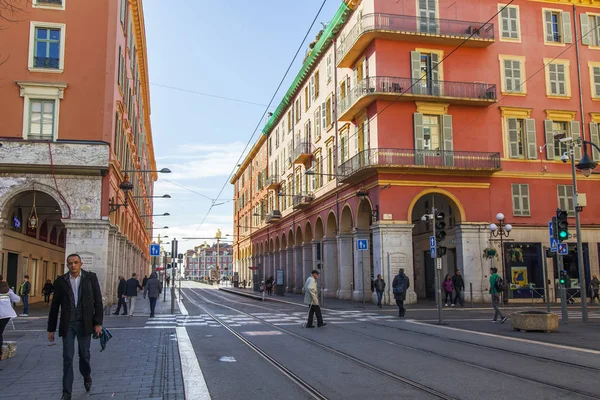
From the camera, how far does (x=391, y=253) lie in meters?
29.7

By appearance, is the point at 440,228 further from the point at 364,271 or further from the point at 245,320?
the point at 364,271

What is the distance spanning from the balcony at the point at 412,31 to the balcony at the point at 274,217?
24125mm

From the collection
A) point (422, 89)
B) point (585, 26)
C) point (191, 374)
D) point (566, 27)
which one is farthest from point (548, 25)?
point (191, 374)

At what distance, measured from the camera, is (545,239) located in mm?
32812

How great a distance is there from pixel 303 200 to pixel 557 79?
19.2 meters

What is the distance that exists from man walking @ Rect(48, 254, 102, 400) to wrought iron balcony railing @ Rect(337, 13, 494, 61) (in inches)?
1001

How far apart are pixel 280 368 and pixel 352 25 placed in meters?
27.9

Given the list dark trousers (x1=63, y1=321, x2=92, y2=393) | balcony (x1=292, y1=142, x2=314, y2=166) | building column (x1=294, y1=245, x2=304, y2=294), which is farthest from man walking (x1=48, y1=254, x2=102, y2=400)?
building column (x1=294, y1=245, x2=304, y2=294)

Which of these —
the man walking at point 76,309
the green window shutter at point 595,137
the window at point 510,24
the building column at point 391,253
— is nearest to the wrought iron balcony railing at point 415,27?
the window at point 510,24

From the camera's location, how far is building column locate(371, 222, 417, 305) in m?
29.7

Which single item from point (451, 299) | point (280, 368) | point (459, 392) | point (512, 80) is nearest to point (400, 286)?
point (451, 299)

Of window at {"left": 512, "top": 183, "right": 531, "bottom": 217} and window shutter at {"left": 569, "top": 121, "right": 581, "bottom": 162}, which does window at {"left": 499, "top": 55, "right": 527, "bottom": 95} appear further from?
window at {"left": 512, "top": 183, "right": 531, "bottom": 217}

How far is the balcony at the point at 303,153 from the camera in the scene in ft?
144

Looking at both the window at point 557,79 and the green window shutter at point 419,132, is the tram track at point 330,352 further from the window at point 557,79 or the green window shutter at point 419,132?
the window at point 557,79
